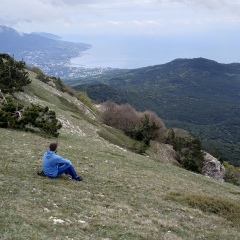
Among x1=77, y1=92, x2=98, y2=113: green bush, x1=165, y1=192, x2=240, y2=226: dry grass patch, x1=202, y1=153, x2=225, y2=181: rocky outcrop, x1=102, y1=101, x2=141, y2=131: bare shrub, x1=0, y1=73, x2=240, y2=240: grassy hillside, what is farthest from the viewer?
x1=77, y1=92, x2=98, y2=113: green bush

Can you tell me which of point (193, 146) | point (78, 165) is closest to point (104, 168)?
point (78, 165)

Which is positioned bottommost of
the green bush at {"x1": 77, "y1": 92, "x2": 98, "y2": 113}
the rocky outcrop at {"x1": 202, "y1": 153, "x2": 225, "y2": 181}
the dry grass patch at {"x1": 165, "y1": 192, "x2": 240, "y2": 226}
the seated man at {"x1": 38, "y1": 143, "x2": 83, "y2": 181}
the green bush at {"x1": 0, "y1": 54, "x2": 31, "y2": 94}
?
the rocky outcrop at {"x1": 202, "y1": 153, "x2": 225, "y2": 181}

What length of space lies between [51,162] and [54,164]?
196mm

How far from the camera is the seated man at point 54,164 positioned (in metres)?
15.3

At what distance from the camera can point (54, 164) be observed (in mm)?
15484

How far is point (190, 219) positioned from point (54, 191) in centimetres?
580

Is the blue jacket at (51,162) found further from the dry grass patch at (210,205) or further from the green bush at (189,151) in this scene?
the green bush at (189,151)

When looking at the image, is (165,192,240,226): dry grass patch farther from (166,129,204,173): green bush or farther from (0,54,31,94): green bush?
(166,129,204,173): green bush

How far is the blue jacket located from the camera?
15305 mm

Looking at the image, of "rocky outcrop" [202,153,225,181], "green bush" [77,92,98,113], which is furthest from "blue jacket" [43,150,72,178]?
"green bush" [77,92,98,113]

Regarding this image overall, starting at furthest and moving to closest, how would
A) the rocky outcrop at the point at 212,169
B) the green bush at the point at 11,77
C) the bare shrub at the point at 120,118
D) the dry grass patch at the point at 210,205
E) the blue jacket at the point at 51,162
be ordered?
the bare shrub at the point at 120,118 → the rocky outcrop at the point at 212,169 → the green bush at the point at 11,77 → the dry grass patch at the point at 210,205 → the blue jacket at the point at 51,162

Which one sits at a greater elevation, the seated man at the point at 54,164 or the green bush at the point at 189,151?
the seated man at the point at 54,164

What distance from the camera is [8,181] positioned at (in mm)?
13578

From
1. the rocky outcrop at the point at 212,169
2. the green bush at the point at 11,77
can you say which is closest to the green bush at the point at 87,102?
the rocky outcrop at the point at 212,169
